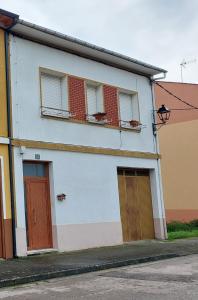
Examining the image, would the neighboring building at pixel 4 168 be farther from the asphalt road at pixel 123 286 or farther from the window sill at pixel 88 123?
the asphalt road at pixel 123 286

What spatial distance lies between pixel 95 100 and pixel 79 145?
79.8 inches

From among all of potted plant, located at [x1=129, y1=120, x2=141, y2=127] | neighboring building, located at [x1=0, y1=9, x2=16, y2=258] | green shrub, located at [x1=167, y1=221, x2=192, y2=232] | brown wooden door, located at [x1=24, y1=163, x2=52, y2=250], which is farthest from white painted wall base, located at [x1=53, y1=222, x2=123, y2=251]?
green shrub, located at [x1=167, y1=221, x2=192, y2=232]

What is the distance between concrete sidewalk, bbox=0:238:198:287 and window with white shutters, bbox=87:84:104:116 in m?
4.45

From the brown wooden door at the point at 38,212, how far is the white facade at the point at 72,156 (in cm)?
18

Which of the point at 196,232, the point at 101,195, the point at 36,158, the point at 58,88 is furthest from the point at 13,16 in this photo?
the point at 196,232

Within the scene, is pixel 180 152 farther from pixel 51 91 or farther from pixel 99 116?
pixel 51 91

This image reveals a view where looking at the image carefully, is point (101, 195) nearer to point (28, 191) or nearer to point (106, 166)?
point (106, 166)

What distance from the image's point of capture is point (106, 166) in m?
16.3

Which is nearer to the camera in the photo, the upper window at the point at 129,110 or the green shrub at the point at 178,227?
the upper window at the point at 129,110

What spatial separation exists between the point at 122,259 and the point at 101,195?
13.1 ft

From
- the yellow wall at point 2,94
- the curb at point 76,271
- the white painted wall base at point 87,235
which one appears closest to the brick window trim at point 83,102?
the yellow wall at point 2,94

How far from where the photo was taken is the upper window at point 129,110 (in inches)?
686

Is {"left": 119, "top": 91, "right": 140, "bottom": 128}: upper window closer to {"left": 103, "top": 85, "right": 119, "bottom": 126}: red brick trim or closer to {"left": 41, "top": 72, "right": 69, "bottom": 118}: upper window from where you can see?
{"left": 103, "top": 85, "right": 119, "bottom": 126}: red brick trim

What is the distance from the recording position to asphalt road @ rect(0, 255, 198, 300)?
789cm
